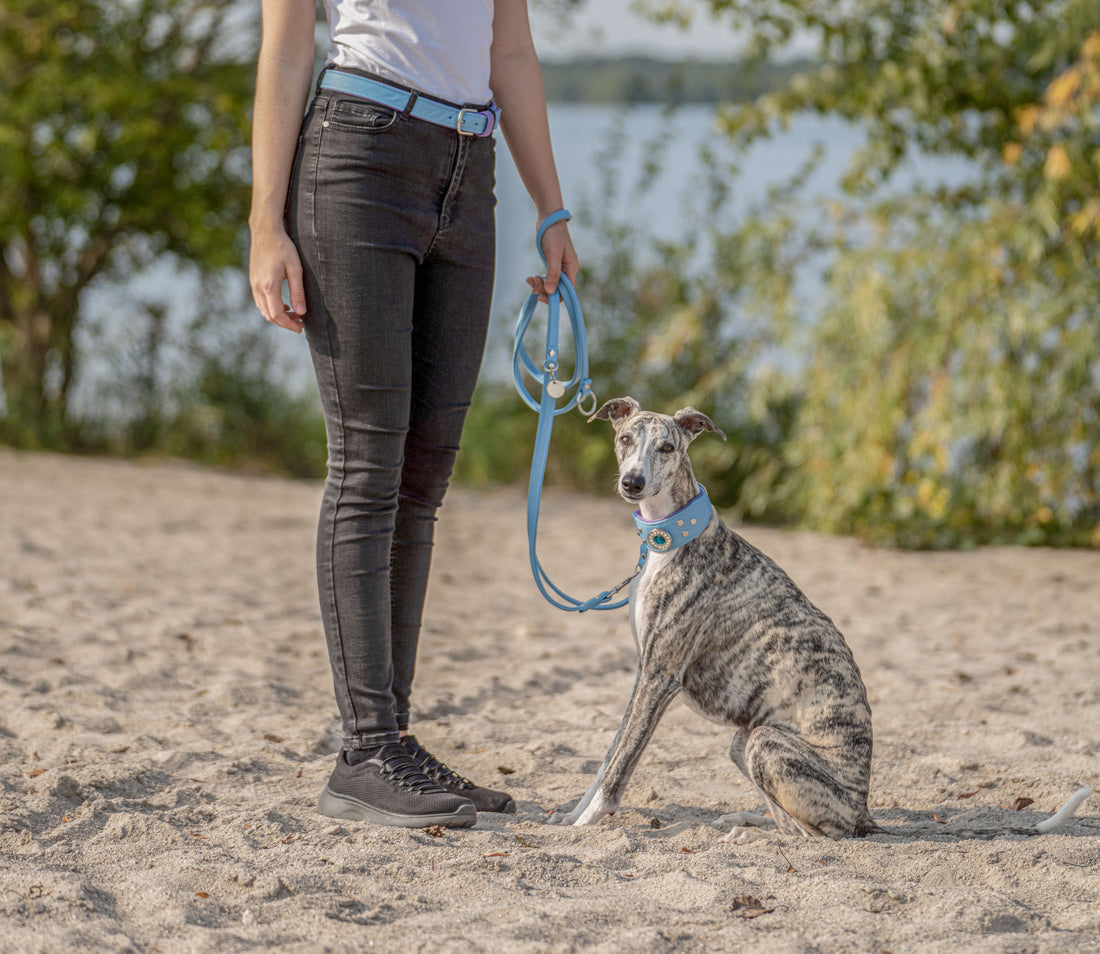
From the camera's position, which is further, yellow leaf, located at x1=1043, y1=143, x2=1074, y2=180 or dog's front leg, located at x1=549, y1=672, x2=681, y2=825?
yellow leaf, located at x1=1043, y1=143, x2=1074, y2=180

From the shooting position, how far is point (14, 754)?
356cm

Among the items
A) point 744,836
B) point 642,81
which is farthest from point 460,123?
point 642,81

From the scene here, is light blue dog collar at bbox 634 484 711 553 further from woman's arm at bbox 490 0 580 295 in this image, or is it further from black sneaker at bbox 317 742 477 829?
black sneaker at bbox 317 742 477 829

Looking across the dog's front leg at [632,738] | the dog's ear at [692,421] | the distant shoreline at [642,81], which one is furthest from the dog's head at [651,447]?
the distant shoreline at [642,81]

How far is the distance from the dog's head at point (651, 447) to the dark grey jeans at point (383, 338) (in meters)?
0.45

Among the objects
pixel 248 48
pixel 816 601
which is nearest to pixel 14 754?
pixel 816 601

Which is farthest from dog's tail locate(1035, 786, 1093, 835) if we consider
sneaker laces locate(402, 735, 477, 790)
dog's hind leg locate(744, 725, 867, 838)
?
sneaker laces locate(402, 735, 477, 790)

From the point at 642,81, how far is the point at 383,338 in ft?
28.0

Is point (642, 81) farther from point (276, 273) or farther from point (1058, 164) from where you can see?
point (276, 273)

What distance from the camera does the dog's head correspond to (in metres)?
3.14

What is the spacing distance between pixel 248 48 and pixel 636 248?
393 centimetres

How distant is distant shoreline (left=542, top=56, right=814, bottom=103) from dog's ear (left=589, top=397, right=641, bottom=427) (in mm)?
7351

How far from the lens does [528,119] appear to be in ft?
10.6

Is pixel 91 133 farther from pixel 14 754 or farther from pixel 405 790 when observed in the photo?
pixel 405 790
